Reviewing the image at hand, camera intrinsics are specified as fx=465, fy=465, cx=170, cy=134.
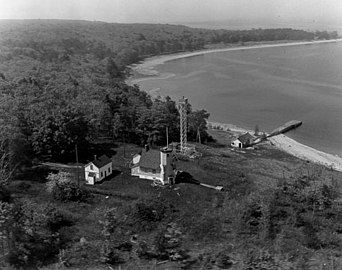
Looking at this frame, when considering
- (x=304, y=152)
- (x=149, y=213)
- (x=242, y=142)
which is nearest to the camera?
(x=149, y=213)

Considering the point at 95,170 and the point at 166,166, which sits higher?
the point at 166,166

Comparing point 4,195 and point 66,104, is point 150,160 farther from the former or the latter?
point 66,104

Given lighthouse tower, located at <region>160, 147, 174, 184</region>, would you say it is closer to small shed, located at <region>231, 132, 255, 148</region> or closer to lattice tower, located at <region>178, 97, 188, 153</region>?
lattice tower, located at <region>178, 97, 188, 153</region>

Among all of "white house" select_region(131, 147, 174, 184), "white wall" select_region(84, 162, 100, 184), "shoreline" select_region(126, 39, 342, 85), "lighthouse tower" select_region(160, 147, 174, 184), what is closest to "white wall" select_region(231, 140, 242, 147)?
"white house" select_region(131, 147, 174, 184)

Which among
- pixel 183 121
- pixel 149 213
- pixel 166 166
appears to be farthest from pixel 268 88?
pixel 149 213

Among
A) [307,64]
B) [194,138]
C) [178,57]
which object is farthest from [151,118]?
[178,57]

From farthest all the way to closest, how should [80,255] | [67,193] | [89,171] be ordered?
[89,171]
[67,193]
[80,255]

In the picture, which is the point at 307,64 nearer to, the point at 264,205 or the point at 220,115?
the point at 220,115
